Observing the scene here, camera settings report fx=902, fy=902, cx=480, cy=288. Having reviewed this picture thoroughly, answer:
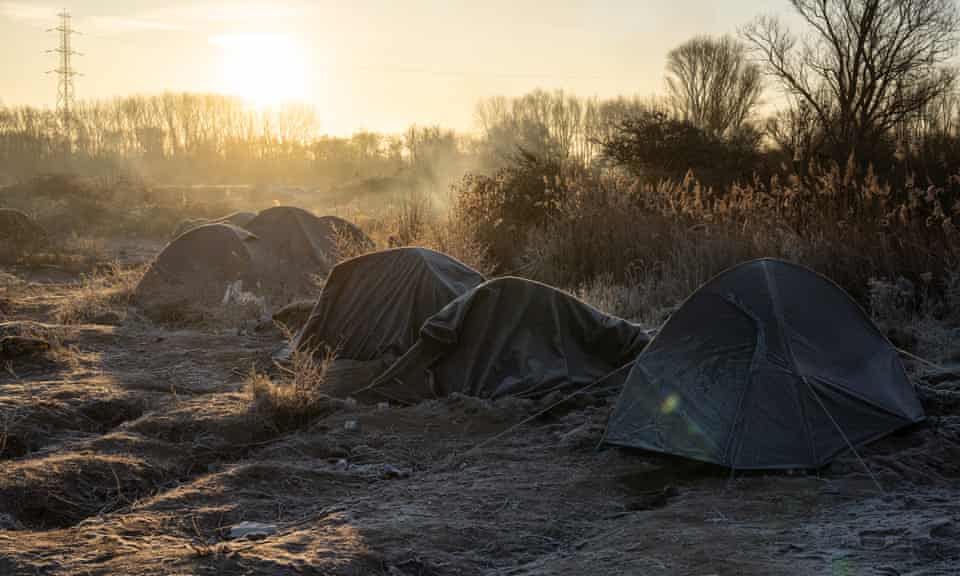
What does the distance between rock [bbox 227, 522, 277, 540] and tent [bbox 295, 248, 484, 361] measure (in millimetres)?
4465

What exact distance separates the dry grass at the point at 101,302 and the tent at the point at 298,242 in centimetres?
228

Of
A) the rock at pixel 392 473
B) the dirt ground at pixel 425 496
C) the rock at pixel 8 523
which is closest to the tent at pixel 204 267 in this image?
the dirt ground at pixel 425 496

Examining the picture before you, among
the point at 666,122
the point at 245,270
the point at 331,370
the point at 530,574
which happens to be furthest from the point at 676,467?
the point at 666,122

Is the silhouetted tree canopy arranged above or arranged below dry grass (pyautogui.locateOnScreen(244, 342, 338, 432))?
above

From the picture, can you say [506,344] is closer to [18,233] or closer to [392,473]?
[392,473]

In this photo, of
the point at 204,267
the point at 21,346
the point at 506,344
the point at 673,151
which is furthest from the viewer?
the point at 673,151

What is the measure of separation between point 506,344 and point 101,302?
27.3 feet

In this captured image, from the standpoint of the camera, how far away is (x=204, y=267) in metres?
15.4

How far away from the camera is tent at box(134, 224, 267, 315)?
14688 mm

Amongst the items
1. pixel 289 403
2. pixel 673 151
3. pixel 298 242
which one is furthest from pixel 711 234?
pixel 673 151

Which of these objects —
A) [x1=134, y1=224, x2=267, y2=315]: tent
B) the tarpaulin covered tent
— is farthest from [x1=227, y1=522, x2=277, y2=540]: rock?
the tarpaulin covered tent

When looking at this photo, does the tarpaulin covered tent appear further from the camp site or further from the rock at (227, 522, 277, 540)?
the rock at (227, 522, 277, 540)

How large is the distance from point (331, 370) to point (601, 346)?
2.82 meters

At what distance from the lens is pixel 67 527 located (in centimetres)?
509
